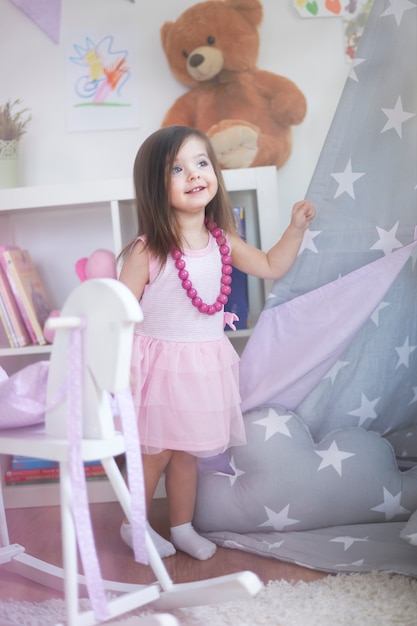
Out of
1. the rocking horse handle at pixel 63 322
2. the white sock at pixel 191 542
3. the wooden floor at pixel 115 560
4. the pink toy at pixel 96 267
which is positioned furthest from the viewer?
the pink toy at pixel 96 267

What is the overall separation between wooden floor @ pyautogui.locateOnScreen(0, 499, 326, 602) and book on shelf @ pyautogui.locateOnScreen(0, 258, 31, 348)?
15.4 inches

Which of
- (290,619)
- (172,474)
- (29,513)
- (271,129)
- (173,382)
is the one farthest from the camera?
(271,129)

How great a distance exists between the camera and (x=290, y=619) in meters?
1.04

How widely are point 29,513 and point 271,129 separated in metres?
1.08

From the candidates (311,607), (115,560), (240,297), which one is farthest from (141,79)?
(311,607)

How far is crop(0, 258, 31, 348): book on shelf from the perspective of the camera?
64.1 inches

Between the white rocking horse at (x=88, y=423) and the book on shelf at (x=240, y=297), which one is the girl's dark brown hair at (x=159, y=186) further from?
the white rocking horse at (x=88, y=423)

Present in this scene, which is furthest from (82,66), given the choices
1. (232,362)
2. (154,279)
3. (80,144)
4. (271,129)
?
(232,362)

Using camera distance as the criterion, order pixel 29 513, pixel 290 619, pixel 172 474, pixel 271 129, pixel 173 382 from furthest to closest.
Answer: pixel 271 129 < pixel 29 513 < pixel 172 474 < pixel 173 382 < pixel 290 619

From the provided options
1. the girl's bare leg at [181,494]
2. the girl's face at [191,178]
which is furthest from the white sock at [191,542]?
the girl's face at [191,178]

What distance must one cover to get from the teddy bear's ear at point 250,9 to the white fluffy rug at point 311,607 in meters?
1.27

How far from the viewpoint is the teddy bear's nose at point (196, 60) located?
172cm

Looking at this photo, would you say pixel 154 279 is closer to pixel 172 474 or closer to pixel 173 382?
pixel 173 382

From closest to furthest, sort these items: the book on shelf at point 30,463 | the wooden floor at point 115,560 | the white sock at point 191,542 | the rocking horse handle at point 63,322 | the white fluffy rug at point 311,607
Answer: the rocking horse handle at point 63,322, the white fluffy rug at point 311,607, the wooden floor at point 115,560, the white sock at point 191,542, the book on shelf at point 30,463
